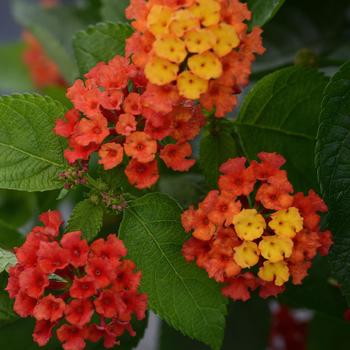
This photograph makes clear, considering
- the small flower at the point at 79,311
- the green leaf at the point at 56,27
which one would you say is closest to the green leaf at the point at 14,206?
the green leaf at the point at 56,27

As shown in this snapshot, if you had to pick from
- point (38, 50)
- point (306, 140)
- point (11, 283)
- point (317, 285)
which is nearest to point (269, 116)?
point (306, 140)

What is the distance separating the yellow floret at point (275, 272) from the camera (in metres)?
0.61

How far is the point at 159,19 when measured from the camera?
0.60m

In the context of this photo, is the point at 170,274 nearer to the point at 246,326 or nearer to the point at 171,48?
the point at 171,48

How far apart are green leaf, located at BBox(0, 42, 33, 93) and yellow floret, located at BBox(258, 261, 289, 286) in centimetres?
88

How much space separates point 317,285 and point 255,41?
11.3 inches

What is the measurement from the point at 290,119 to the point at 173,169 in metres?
0.14

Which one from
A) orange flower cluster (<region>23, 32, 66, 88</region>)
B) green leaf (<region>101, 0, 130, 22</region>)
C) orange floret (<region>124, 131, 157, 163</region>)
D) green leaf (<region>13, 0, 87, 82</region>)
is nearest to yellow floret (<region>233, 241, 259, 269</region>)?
orange floret (<region>124, 131, 157, 163</region>)

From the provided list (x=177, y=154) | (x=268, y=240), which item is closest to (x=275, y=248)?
(x=268, y=240)

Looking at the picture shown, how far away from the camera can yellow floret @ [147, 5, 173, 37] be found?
0.60 m

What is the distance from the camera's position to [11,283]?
0.62 m

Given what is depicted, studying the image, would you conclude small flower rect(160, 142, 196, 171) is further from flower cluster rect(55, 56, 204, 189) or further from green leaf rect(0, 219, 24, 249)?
green leaf rect(0, 219, 24, 249)

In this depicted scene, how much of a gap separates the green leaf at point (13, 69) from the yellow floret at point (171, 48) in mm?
841

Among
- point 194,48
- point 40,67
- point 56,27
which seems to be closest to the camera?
point 194,48
